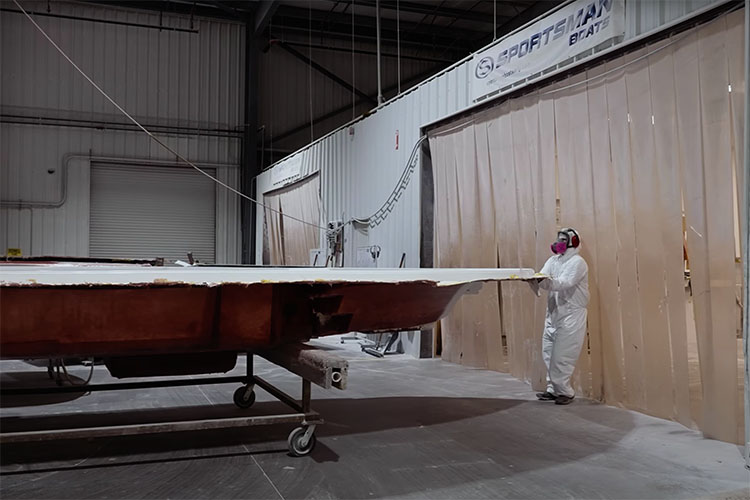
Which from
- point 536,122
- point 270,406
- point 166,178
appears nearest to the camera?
point 270,406

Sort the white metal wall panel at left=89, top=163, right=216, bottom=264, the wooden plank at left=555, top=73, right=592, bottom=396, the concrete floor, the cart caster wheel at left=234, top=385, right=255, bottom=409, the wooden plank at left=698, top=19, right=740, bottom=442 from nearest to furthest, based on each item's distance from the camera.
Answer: the concrete floor < the wooden plank at left=698, top=19, right=740, bottom=442 < the cart caster wheel at left=234, top=385, right=255, bottom=409 < the wooden plank at left=555, top=73, right=592, bottom=396 < the white metal wall panel at left=89, top=163, right=216, bottom=264

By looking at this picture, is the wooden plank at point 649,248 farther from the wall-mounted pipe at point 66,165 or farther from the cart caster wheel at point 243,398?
the wall-mounted pipe at point 66,165

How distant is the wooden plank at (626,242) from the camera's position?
491 cm

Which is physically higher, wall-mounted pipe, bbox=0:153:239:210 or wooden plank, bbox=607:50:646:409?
wall-mounted pipe, bbox=0:153:239:210

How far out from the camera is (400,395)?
18.1 ft

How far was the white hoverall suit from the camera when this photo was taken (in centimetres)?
514

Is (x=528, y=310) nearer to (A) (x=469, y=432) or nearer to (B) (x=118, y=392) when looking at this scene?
(A) (x=469, y=432)

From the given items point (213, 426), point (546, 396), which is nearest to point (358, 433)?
point (213, 426)

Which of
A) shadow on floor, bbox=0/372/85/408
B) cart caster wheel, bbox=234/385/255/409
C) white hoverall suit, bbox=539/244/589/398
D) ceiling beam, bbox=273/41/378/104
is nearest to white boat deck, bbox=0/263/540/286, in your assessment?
white hoverall suit, bbox=539/244/589/398

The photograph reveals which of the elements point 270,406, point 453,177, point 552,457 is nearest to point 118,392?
point 270,406

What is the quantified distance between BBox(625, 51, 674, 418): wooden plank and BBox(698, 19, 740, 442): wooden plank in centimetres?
45

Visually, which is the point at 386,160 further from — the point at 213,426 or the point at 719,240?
the point at 213,426

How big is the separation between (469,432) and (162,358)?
2067 millimetres

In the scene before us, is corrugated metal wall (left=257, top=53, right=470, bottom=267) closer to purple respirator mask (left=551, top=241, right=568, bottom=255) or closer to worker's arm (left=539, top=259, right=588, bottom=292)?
purple respirator mask (left=551, top=241, right=568, bottom=255)
